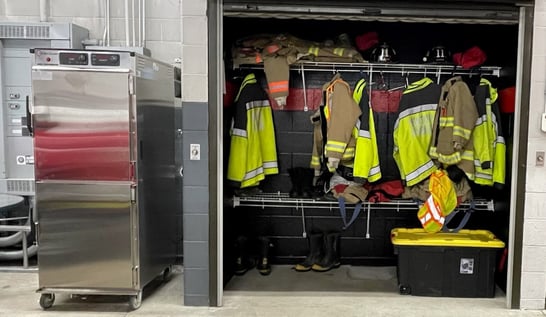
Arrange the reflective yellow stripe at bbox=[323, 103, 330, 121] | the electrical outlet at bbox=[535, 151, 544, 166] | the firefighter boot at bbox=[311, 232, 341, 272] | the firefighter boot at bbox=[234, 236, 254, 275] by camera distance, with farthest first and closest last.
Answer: the firefighter boot at bbox=[311, 232, 341, 272] → the firefighter boot at bbox=[234, 236, 254, 275] → the reflective yellow stripe at bbox=[323, 103, 330, 121] → the electrical outlet at bbox=[535, 151, 544, 166]

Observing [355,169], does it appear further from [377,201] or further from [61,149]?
[61,149]

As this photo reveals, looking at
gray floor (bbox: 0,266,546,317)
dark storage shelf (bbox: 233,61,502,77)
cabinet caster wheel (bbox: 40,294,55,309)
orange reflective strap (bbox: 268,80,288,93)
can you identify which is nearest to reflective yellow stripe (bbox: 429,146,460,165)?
dark storage shelf (bbox: 233,61,502,77)

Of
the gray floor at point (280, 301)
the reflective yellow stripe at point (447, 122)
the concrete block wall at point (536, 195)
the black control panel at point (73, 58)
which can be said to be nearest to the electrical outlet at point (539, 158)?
the concrete block wall at point (536, 195)

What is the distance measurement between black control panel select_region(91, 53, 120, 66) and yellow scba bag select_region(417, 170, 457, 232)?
8.83ft

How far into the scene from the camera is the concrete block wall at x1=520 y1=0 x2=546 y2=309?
3611mm

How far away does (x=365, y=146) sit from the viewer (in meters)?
4.18

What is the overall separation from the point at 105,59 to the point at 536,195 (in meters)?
3.34

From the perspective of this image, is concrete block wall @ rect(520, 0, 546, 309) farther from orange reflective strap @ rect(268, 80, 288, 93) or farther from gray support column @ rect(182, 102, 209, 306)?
gray support column @ rect(182, 102, 209, 306)

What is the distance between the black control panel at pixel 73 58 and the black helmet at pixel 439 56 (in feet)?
9.71

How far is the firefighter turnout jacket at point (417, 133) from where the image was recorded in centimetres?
420

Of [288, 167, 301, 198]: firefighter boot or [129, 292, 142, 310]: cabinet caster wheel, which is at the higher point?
[288, 167, 301, 198]: firefighter boot

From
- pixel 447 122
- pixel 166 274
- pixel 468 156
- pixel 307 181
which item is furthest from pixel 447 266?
pixel 166 274

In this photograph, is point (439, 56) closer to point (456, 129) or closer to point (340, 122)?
point (456, 129)

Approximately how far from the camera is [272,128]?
4637 mm
